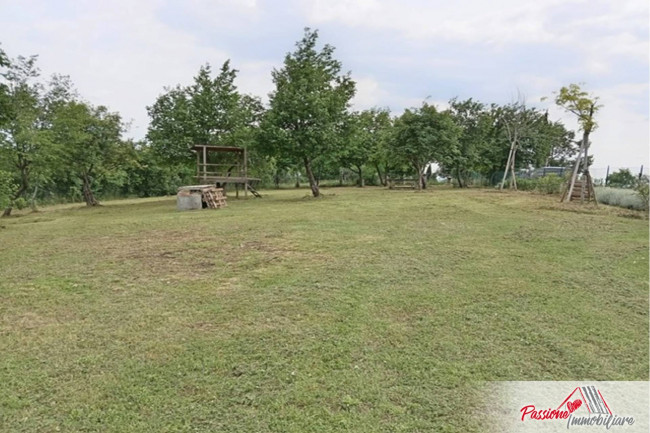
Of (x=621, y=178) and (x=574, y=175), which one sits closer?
(x=574, y=175)

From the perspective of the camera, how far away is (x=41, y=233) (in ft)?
25.8

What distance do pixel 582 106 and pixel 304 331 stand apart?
1255 centimetres

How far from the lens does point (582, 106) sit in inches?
437

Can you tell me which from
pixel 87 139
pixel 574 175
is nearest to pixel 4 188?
pixel 87 139

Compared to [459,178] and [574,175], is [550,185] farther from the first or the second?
[459,178]

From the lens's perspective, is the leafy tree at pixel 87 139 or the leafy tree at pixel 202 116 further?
the leafy tree at pixel 202 116

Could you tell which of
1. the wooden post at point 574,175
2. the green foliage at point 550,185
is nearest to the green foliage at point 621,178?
the green foliage at point 550,185

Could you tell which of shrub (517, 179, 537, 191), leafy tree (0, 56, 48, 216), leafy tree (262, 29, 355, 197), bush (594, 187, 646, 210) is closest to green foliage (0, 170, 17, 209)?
leafy tree (0, 56, 48, 216)

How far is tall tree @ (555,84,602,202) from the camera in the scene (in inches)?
434

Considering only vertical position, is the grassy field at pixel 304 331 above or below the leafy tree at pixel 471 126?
below

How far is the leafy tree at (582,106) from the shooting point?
36.2ft

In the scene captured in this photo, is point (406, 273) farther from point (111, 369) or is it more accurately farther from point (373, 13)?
point (373, 13)

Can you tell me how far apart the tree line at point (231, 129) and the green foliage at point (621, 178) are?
473 centimetres

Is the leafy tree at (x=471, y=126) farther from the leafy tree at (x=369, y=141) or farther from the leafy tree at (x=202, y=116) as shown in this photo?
Result: the leafy tree at (x=202, y=116)
